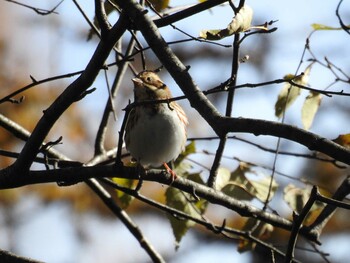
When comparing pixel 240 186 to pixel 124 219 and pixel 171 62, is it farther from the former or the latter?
pixel 171 62

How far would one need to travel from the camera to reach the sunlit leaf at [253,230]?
359 cm

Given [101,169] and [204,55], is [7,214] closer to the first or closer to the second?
[204,55]

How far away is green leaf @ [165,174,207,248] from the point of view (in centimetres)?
352

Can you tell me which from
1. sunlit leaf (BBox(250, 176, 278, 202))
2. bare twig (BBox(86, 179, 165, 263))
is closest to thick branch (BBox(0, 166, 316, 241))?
sunlit leaf (BBox(250, 176, 278, 202))

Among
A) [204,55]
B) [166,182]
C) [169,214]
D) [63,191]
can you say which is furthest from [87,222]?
[166,182]

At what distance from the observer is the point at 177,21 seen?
2477 millimetres

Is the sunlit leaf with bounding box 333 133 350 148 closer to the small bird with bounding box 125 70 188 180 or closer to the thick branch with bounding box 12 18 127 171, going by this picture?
the small bird with bounding box 125 70 188 180

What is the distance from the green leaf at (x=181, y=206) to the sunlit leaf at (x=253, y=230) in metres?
0.24

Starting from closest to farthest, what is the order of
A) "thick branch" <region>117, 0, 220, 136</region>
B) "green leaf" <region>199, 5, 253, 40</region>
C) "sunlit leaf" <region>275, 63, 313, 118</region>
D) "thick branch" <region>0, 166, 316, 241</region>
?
"thick branch" <region>117, 0, 220, 136</region>
"green leaf" <region>199, 5, 253, 40</region>
"thick branch" <region>0, 166, 316, 241</region>
"sunlit leaf" <region>275, 63, 313, 118</region>

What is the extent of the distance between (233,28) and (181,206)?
4.57 feet

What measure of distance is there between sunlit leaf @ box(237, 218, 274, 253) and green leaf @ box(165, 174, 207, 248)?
0.79ft

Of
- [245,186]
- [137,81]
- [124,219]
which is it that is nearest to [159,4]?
[137,81]

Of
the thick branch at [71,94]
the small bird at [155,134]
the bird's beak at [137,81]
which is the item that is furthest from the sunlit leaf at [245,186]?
the thick branch at [71,94]

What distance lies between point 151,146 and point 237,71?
83 cm
